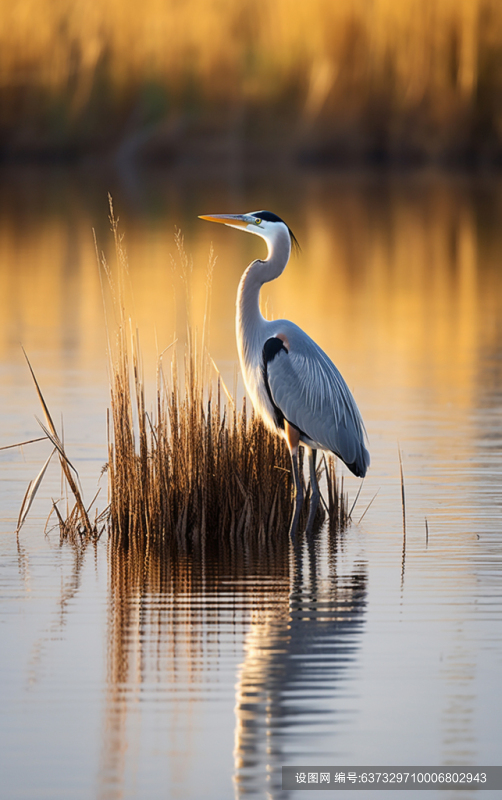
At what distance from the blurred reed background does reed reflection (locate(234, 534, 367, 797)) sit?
4352 cm

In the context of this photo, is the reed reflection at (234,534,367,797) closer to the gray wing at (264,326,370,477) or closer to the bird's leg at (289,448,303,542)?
the bird's leg at (289,448,303,542)

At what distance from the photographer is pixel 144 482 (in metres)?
6.84

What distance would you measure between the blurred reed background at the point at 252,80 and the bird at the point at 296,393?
42203 mm

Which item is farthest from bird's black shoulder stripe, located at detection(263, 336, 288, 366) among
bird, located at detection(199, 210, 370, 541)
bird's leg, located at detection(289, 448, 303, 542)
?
A: bird's leg, located at detection(289, 448, 303, 542)

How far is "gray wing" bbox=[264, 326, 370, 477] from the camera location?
694 centimetres

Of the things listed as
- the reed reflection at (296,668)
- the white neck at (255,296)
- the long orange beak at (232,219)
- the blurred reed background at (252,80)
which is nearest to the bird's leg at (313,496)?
the reed reflection at (296,668)

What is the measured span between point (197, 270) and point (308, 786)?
54.0ft

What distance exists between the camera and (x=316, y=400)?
6.93 m

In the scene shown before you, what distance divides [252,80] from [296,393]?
47898mm

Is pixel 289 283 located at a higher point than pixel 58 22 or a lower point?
lower

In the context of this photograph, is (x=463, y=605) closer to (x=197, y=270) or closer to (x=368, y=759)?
(x=368, y=759)

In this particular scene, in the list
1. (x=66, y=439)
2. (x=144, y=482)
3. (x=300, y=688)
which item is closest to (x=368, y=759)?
(x=300, y=688)

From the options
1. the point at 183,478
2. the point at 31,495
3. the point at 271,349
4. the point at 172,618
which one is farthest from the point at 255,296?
the point at 172,618

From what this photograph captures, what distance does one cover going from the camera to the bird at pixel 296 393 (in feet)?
22.8
